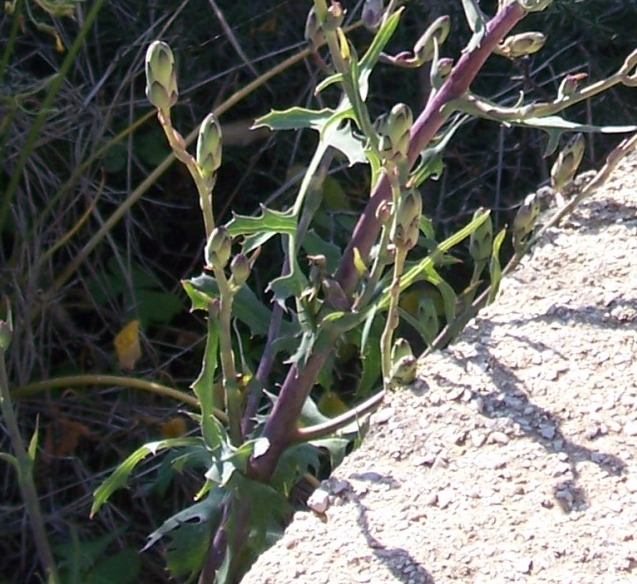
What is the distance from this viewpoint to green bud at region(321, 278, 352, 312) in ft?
3.45

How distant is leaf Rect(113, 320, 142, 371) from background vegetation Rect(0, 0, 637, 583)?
0.01 meters

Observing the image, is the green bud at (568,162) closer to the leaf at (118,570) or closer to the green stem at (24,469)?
the green stem at (24,469)

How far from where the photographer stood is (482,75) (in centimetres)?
186

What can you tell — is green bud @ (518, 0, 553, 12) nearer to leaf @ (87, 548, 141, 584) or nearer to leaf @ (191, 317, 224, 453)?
leaf @ (191, 317, 224, 453)

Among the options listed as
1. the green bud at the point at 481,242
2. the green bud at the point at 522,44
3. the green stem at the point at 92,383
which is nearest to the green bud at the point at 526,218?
the green bud at the point at 481,242

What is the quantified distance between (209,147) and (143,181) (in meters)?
0.75

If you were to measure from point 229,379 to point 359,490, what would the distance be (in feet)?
0.68

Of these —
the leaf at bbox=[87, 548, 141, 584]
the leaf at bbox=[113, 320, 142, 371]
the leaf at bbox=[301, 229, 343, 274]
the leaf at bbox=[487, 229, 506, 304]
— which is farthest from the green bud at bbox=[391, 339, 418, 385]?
the leaf at bbox=[113, 320, 142, 371]

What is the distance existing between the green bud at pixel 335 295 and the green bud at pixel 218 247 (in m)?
0.13

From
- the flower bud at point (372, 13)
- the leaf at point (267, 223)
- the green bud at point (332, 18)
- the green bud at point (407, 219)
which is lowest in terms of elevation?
the leaf at point (267, 223)

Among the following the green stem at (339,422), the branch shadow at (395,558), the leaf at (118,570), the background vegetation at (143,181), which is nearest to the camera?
the branch shadow at (395,558)

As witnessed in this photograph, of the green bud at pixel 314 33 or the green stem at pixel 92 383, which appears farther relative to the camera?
the green stem at pixel 92 383

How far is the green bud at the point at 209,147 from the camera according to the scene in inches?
37.5

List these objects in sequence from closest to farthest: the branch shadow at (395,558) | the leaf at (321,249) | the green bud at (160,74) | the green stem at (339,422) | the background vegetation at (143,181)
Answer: the branch shadow at (395,558)
the green bud at (160,74)
the green stem at (339,422)
the leaf at (321,249)
the background vegetation at (143,181)
